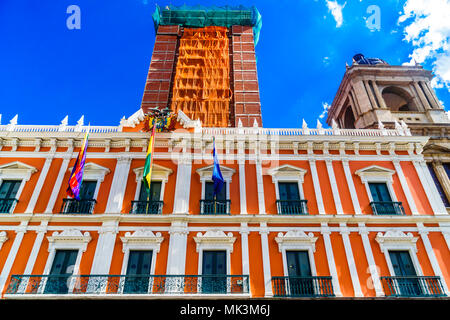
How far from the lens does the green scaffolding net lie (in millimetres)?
33875

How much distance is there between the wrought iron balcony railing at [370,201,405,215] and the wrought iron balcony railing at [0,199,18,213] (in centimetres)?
1714

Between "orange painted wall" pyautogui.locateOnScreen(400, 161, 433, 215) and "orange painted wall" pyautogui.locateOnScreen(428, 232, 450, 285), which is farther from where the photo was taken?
"orange painted wall" pyautogui.locateOnScreen(400, 161, 433, 215)

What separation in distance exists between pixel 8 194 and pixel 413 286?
62.2ft

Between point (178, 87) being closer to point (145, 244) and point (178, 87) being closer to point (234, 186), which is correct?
point (234, 186)

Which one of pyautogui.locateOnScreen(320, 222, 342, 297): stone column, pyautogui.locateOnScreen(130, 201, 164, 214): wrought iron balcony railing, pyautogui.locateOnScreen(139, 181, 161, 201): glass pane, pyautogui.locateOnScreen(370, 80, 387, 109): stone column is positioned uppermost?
pyautogui.locateOnScreen(370, 80, 387, 109): stone column

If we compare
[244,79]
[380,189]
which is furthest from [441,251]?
[244,79]

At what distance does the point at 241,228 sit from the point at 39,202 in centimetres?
973

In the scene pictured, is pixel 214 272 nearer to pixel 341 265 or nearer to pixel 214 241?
pixel 214 241

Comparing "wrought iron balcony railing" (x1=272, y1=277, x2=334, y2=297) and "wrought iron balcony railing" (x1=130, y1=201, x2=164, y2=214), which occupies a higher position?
"wrought iron balcony railing" (x1=130, y1=201, x2=164, y2=214)

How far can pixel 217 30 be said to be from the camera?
32.6 m

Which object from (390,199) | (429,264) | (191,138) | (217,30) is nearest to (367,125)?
(390,199)

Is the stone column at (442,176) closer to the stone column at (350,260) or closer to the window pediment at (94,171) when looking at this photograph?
the stone column at (350,260)

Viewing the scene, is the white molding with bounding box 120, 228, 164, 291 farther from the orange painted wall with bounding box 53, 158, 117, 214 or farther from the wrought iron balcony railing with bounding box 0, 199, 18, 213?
the wrought iron balcony railing with bounding box 0, 199, 18, 213

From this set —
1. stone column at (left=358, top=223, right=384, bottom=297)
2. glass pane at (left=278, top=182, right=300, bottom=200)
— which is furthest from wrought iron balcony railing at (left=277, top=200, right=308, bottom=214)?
Result: stone column at (left=358, top=223, right=384, bottom=297)
